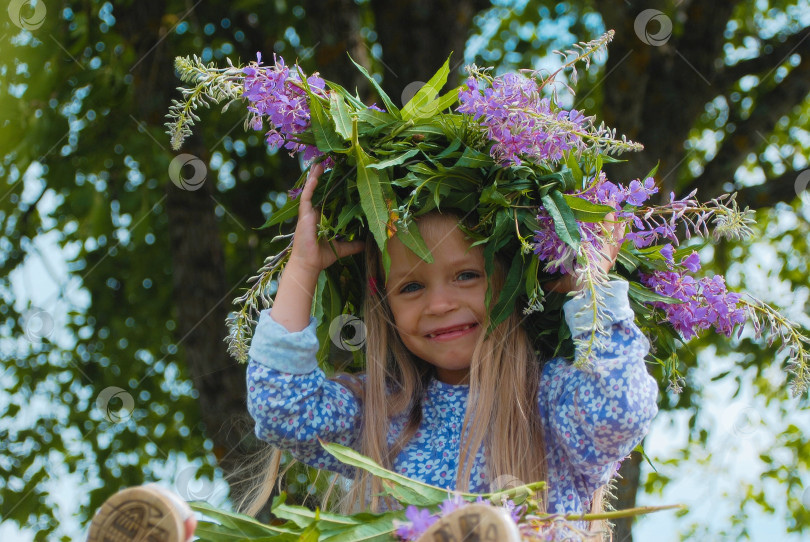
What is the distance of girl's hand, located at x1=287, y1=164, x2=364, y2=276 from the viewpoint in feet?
6.77

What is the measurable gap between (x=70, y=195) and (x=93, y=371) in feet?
4.29

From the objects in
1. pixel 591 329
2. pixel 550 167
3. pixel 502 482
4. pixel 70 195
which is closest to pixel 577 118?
pixel 550 167

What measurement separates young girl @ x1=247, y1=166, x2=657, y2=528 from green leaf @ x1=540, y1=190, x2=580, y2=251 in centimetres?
13

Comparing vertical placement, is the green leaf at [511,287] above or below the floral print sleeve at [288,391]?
above

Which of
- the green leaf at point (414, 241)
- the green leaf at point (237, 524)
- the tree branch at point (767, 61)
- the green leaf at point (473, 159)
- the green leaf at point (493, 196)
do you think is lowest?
the green leaf at point (237, 524)

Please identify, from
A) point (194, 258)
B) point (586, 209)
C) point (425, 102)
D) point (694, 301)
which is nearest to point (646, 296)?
point (694, 301)

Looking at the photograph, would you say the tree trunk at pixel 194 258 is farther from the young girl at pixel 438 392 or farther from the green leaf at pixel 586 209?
the green leaf at pixel 586 209

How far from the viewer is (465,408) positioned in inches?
85.1

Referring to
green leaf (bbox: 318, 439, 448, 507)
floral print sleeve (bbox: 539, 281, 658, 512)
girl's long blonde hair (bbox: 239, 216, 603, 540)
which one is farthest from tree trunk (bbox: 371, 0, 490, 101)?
green leaf (bbox: 318, 439, 448, 507)

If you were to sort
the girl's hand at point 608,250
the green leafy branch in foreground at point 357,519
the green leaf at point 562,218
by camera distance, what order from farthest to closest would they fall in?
1. the girl's hand at point 608,250
2. the green leaf at point 562,218
3. the green leafy branch in foreground at point 357,519

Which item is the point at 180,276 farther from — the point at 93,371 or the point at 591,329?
the point at 591,329

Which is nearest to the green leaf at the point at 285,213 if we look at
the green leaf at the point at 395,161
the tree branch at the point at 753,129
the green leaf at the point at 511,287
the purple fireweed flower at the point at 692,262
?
the green leaf at the point at 395,161

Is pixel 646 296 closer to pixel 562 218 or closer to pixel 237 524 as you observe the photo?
pixel 562 218

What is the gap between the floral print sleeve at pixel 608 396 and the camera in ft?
5.97
